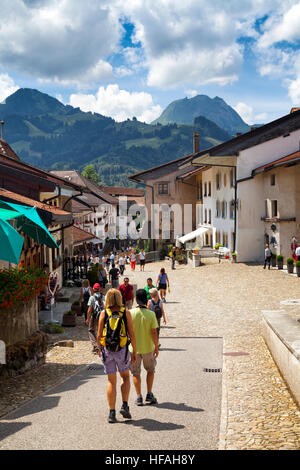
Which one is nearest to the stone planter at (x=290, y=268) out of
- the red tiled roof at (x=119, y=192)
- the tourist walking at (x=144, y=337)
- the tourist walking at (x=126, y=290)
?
the tourist walking at (x=126, y=290)

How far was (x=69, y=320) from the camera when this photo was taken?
17203 mm

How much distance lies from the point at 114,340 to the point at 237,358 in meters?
5.61

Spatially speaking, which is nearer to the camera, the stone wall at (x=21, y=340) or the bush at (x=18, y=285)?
the bush at (x=18, y=285)

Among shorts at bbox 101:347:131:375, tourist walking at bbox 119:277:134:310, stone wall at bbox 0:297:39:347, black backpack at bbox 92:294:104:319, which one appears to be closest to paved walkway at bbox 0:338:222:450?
shorts at bbox 101:347:131:375

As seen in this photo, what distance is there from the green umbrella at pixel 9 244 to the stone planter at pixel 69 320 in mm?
8716

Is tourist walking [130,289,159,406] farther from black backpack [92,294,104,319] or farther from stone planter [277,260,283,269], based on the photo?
stone planter [277,260,283,269]

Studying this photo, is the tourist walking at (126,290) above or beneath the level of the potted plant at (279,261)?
beneath

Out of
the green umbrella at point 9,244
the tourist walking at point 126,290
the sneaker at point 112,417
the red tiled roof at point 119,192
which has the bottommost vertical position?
the sneaker at point 112,417

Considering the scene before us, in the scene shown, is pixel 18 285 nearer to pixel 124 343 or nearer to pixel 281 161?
pixel 124 343

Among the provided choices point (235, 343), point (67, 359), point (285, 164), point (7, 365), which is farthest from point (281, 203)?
point (7, 365)

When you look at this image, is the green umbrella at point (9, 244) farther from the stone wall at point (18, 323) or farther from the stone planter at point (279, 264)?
the stone planter at point (279, 264)

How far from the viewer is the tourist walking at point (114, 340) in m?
6.62

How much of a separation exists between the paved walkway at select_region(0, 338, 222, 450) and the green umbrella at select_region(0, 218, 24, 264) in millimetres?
2318
